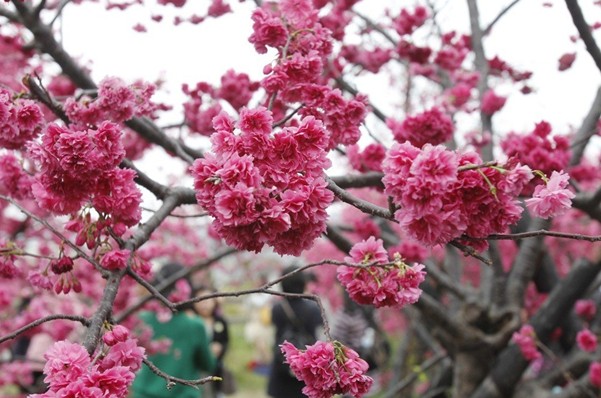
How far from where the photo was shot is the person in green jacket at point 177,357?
13.6 feet

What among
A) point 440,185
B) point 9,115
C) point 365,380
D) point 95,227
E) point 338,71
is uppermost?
point 338,71

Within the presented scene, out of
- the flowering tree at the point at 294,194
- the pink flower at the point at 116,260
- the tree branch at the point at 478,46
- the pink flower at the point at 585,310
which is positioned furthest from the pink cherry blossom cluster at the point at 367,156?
the pink flower at the point at 585,310

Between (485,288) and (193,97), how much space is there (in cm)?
244

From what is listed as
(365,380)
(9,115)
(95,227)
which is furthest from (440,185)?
(9,115)

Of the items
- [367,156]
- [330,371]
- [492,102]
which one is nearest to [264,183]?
[330,371]

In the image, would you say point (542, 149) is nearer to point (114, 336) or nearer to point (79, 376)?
point (114, 336)

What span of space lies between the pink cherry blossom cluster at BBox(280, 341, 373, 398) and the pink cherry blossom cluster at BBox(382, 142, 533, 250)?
0.38m

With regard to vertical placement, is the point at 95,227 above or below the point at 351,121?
below

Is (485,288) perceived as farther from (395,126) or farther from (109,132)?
(109,132)

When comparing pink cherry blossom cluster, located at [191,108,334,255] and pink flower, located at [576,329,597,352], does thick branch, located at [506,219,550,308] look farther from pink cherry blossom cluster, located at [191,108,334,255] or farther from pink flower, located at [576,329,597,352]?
pink cherry blossom cluster, located at [191,108,334,255]

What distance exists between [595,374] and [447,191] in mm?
2656

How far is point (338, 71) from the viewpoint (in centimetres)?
369

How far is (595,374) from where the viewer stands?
3.40 meters

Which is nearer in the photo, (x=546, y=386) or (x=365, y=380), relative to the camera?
(x=365, y=380)
